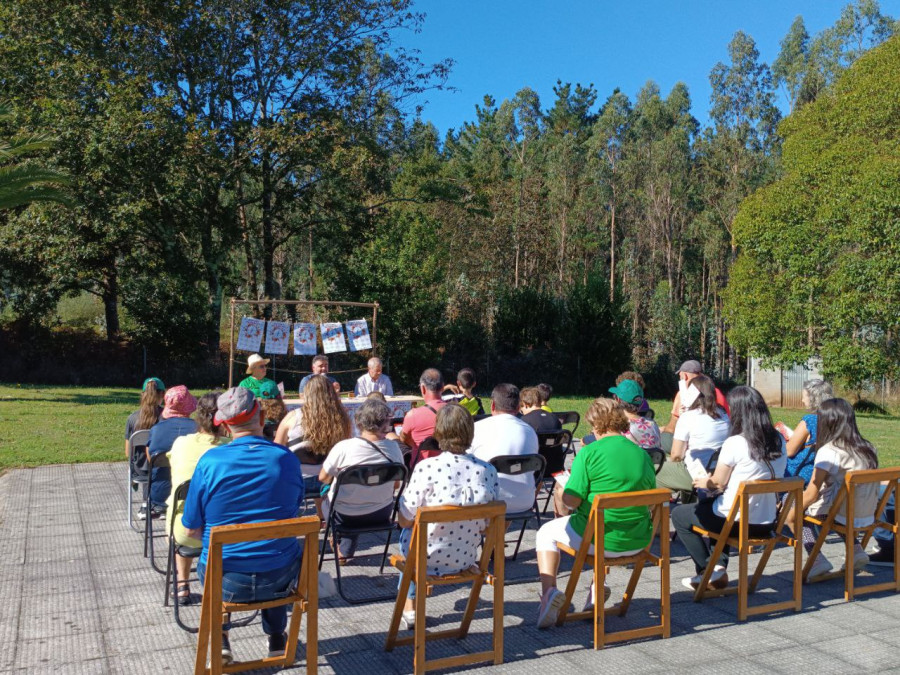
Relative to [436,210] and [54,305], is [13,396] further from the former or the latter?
[436,210]

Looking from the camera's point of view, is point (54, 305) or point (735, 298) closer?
point (54, 305)

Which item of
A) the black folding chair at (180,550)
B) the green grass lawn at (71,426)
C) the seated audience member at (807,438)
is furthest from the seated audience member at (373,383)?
the black folding chair at (180,550)

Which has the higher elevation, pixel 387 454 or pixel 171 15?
pixel 171 15

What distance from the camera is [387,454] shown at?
4.51 metres

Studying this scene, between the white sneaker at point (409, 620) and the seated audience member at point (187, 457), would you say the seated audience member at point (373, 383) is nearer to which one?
the seated audience member at point (187, 457)

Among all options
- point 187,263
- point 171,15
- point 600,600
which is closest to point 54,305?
point 187,263

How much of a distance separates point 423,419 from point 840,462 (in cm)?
292

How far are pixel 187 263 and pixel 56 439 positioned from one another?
1130 cm

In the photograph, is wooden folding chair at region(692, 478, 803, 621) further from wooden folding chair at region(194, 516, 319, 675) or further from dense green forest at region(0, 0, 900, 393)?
dense green forest at region(0, 0, 900, 393)

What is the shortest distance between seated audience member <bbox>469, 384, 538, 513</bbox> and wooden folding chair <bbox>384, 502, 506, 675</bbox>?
44.1 inches

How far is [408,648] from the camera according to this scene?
12.4 feet

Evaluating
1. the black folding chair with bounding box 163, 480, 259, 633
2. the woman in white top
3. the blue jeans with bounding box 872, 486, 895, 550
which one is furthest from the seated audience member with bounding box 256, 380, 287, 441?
the blue jeans with bounding box 872, 486, 895, 550

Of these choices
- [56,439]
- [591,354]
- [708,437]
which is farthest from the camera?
→ [591,354]

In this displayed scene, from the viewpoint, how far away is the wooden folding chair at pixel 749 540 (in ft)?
13.6
